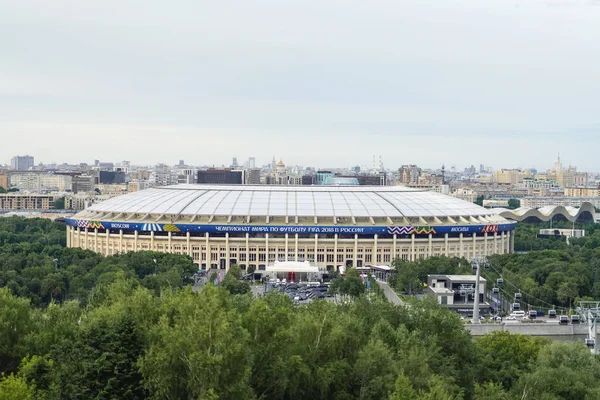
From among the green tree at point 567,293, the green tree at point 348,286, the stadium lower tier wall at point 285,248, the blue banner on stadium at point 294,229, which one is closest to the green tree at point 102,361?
the green tree at point 348,286

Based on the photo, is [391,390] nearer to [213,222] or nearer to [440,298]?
[440,298]

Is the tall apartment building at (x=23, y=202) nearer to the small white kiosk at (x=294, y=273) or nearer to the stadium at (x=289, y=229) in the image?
the stadium at (x=289, y=229)

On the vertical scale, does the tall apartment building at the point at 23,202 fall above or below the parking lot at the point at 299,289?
above

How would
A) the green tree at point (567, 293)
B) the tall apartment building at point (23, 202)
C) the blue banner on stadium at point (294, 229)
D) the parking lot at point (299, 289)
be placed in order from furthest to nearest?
1. the tall apartment building at point (23, 202)
2. the blue banner on stadium at point (294, 229)
3. the parking lot at point (299, 289)
4. the green tree at point (567, 293)

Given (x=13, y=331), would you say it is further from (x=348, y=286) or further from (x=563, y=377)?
(x=348, y=286)

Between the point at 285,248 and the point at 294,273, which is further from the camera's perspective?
the point at 285,248

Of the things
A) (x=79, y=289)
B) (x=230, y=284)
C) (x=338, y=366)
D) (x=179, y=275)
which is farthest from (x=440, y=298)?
(x=338, y=366)

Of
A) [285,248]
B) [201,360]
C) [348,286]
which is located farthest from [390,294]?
[201,360]
